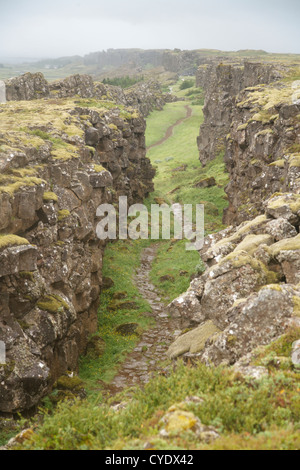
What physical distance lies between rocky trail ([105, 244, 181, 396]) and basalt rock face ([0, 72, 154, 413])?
3169 mm

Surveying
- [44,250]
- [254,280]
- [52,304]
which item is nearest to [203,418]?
[254,280]

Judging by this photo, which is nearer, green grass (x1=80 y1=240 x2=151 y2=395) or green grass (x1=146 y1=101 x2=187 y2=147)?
green grass (x1=80 y1=240 x2=151 y2=395)

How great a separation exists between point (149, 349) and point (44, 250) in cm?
1038

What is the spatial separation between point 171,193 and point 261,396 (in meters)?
67.8

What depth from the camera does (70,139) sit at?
33281 mm

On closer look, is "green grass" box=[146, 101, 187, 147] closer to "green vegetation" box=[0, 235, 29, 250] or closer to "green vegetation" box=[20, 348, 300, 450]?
"green vegetation" box=[0, 235, 29, 250]

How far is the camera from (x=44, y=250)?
23359mm

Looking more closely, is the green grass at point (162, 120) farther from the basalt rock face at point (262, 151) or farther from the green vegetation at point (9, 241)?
the green vegetation at point (9, 241)

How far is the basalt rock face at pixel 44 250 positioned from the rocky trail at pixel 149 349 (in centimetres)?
317

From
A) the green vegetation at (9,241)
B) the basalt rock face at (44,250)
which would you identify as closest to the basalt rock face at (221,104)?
the basalt rock face at (44,250)

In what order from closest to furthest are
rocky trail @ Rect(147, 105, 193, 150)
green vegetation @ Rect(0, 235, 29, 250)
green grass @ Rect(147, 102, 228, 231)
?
1. green vegetation @ Rect(0, 235, 29, 250)
2. green grass @ Rect(147, 102, 228, 231)
3. rocky trail @ Rect(147, 105, 193, 150)

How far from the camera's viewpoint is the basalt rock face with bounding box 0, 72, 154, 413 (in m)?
18.5

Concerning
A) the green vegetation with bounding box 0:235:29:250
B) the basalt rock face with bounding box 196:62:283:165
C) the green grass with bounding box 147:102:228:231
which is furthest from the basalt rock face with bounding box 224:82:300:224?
the basalt rock face with bounding box 196:62:283:165
